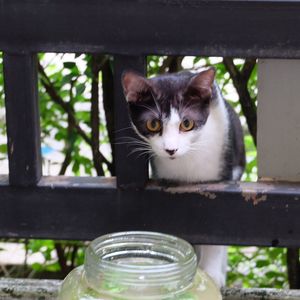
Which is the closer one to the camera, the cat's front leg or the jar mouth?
the jar mouth

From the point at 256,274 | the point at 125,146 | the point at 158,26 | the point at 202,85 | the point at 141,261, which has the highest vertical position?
the point at 158,26

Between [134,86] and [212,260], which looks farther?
[212,260]

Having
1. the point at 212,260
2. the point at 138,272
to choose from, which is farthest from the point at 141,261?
the point at 212,260

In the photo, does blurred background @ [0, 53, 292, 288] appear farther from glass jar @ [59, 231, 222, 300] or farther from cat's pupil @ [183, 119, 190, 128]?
glass jar @ [59, 231, 222, 300]

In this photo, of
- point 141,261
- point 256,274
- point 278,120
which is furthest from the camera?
point 256,274

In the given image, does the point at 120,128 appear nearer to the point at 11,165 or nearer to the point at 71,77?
the point at 11,165

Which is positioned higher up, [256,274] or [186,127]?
[186,127]

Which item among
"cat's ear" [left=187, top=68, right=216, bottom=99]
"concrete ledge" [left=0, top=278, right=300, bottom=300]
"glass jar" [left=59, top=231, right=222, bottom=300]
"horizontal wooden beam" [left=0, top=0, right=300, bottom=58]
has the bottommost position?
"concrete ledge" [left=0, top=278, right=300, bottom=300]

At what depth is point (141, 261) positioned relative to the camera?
3.14ft

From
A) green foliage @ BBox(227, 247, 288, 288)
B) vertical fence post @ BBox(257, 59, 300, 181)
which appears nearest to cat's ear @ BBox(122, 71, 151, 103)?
vertical fence post @ BBox(257, 59, 300, 181)

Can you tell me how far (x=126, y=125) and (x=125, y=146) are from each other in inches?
1.6

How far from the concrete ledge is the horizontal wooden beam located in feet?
1.44

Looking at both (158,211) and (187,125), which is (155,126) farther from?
(158,211)

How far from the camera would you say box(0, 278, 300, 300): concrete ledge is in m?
1.19
